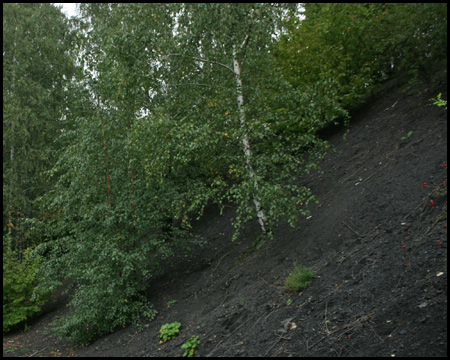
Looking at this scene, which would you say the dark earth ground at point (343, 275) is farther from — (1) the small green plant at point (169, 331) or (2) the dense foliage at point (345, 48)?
(2) the dense foliage at point (345, 48)

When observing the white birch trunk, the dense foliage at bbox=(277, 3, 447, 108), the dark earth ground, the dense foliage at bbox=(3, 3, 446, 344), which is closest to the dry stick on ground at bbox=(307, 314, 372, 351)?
the dark earth ground

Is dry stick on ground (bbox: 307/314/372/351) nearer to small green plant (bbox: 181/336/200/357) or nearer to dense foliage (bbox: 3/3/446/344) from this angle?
small green plant (bbox: 181/336/200/357)

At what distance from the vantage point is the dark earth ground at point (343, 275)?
280 cm

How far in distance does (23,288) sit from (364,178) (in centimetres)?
753

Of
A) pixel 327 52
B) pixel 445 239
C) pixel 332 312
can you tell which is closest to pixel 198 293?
pixel 332 312

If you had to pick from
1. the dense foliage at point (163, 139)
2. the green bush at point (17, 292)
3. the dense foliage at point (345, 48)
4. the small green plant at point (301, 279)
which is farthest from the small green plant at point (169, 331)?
the dense foliage at point (345, 48)

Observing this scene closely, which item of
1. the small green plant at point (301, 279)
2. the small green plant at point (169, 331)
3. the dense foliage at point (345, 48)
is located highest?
the dense foliage at point (345, 48)

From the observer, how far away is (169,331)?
4.38 meters

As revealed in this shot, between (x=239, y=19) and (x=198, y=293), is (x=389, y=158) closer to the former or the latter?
(x=239, y=19)

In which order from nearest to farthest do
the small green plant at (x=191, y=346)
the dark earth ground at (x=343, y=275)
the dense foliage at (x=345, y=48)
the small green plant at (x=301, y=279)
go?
1. the dark earth ground at (x=343, y=275)
2. the small green plant at (x=191, y=346)
3. the small green plant at (x=301, y=279)
4. the dense foliage at (x=345, y=48)

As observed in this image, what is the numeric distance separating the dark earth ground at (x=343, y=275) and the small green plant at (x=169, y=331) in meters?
0.12

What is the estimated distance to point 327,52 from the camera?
27.2 feet

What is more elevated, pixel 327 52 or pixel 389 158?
pixel 327 52

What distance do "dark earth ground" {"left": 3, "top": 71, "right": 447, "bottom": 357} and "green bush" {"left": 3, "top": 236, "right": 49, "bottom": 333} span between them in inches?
14.9
